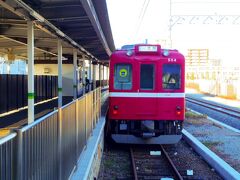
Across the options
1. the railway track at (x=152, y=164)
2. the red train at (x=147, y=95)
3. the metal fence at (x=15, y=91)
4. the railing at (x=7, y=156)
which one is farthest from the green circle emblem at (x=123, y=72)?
the railing at (x=7, y=156)

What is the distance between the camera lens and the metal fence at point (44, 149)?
2.98 metres

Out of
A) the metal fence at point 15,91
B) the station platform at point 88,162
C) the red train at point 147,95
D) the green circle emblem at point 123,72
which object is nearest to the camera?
the station platform at point 88,162

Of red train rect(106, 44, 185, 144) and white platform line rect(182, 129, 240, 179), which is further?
red train rect(106, 44, 185, 144)

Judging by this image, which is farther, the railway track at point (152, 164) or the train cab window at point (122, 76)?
the train cab window at point (122, 76)

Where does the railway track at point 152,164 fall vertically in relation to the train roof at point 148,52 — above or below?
below

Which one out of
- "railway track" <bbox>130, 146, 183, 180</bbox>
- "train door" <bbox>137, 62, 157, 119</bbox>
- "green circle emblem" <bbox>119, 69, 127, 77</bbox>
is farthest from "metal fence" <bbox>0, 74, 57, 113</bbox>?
"train door" <bbox>137, 62, 157, 119</bbox>

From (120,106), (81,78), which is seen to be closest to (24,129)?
(120,106)

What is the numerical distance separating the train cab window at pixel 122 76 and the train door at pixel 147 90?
1.10ft

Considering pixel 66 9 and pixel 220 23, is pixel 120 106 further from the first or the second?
pixel 220 23

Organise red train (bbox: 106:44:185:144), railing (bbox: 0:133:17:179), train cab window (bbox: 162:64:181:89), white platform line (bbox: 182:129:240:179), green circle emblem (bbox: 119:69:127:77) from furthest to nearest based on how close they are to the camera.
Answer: green circle emblem (bbox: 119:69:127:77) < train cab window (bbox: 162:64:181:89) < red train (bbox: 106:44:185:144) < white platform line (bbox: 182:129:240:179) < railing (bbox: 0:133:17:179)

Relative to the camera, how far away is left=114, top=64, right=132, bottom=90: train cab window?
13.0 metres

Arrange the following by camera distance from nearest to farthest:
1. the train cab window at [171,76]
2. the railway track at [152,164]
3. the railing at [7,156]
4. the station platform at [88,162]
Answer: the railing at [7,156] < the station platform at [88,162] < the railway track at [152,164] < the train cab window at [171,76]

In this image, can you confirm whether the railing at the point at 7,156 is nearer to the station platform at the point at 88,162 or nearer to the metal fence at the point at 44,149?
the metal fence at the point at 44,149

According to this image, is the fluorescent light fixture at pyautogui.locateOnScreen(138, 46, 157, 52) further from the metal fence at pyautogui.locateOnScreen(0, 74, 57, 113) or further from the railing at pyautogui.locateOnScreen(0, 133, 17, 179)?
the railing at pyautogui.locateOnScreen(0, 133, 17, 179)
